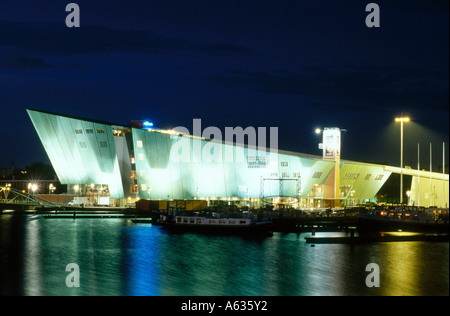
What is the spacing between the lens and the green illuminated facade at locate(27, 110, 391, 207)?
262ft

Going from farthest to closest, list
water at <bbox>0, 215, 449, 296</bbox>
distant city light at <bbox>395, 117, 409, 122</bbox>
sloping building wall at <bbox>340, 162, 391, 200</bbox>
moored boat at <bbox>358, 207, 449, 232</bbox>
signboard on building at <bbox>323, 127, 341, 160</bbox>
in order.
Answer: sloping building wall at <bbox>340, 162, 391, 200</bbox> → signboard on building at <bbox>323, 127, 341, 160</bbox> → distant city light at <bbox>395, 117, 409, 122</bbox> → moored boat at <bbox>358, 207, 449, 232</bbox> → water at <bbox>0, 215, 449, 296</bbox>

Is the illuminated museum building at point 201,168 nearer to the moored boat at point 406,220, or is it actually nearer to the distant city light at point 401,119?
the distant city light at point 401,119

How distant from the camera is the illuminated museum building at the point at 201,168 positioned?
7988cm

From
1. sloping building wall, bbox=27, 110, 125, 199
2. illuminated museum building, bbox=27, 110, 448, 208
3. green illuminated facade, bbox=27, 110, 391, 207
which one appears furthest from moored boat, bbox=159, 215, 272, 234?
sloping building wall, bbox=27, 110, 125, 199

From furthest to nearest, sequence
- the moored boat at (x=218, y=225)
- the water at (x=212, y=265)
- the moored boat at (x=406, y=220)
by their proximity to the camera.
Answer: the moored boat at (x=218, y=225) → the moored boat at (x=406, y=220) → the water at (x=212, y=265)

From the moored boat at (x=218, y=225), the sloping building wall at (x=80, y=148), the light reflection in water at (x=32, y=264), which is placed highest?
the sloping building wall at (x=80, y=148)

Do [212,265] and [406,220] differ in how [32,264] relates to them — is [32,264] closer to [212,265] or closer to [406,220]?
[212,265]

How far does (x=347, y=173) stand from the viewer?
271 feet

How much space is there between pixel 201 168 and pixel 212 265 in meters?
45.0

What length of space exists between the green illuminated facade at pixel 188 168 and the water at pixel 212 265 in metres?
26.8

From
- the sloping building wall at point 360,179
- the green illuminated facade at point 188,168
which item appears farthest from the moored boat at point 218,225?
the sloping building wall at point 360,179

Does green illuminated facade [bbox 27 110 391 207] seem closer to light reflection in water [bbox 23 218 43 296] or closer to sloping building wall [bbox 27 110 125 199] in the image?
sloping building wall [bbox 27 110 125 199]
